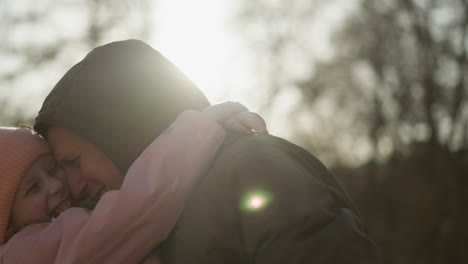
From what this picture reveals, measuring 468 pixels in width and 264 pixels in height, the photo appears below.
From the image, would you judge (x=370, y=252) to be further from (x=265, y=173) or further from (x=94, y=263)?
(x=94, y=263)

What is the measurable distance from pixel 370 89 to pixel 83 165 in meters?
17.2

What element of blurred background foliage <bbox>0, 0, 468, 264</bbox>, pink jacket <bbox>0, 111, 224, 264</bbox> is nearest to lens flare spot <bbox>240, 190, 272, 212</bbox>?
pink jacket <bbox>0, 111, 224, 264</bbox>

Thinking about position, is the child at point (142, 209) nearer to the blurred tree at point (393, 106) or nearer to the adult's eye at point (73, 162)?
the adult's eye at point (73, 162)

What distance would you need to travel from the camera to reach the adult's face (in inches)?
99.4

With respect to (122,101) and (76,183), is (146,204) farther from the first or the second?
(76,183)

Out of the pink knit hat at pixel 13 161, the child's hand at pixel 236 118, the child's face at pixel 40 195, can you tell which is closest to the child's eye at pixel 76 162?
the child's face at pixel 40 195

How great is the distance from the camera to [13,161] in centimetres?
278

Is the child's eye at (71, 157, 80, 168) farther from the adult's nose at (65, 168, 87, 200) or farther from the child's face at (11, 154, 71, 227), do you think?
the child's face at (11, 154, 71, 227)

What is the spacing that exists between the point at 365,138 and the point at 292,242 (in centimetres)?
1976

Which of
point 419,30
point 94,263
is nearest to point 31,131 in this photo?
point 94,263

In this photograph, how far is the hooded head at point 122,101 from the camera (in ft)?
8.05

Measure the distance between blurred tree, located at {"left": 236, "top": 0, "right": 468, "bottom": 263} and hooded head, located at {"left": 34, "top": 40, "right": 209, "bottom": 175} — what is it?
1115 cm

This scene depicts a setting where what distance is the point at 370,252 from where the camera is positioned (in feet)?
6.11

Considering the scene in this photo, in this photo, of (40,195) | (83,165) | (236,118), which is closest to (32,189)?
(40,195)
